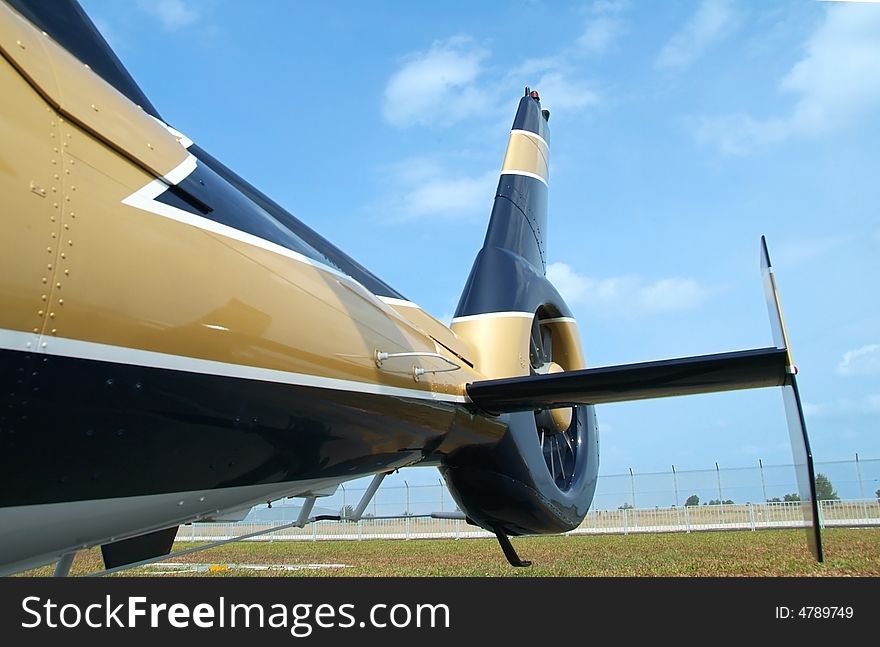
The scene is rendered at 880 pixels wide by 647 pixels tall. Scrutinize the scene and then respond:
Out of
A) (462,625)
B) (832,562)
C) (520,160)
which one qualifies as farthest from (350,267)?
(832,562)

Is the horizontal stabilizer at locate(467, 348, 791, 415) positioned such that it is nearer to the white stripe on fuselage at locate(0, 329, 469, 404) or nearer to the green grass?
the white stripe on fuselage at locate(0, 329, 469, 404)

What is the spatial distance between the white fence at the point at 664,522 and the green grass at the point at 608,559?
3.23 metres

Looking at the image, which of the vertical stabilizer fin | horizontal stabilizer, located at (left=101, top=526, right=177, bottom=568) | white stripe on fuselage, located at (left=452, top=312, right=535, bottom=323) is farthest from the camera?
white stripe on fuselage, located at (left=452, top=312, right=535, bottom=323)

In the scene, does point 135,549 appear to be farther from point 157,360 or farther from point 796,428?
point 796,428

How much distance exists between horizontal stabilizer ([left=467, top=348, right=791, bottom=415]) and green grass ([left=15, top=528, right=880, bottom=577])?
6012 mm

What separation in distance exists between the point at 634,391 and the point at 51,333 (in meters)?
3.07

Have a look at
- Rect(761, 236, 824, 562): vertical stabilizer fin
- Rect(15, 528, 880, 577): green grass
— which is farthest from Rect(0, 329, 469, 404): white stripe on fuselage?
Rect(15, 528, 880, 577): green grass

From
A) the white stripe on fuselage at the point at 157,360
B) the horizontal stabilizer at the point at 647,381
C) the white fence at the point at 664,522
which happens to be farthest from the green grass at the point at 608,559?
the white stripe on fuselage at the point at 157,360

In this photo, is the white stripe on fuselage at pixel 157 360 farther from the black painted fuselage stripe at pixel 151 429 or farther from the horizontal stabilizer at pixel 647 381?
the horizontal stabilizer at pixel 647 381

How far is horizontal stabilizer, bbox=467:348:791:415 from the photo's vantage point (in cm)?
353

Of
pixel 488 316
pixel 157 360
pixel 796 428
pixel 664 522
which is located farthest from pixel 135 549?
pixel 664 522

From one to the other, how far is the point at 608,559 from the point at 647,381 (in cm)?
988

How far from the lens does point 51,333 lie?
6.81 ft

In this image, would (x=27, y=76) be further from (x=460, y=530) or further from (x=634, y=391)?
(x=460, y=530)
